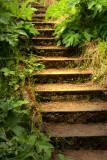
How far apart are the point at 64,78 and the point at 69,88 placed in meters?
0.37

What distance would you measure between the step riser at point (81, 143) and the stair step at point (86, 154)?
0.22 feet

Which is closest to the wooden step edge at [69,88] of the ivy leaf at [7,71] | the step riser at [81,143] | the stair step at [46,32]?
the ivy leaf at [7,71]

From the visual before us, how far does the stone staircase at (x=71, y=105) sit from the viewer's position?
118 inches

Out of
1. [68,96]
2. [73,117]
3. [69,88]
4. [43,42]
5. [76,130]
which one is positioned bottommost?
[76,130]

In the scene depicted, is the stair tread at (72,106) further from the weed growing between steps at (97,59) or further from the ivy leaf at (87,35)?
the ivy leaf at (87,35)

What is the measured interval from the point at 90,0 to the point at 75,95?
7.53 ft

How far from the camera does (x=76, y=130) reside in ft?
10.3

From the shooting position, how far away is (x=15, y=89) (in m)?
3.28

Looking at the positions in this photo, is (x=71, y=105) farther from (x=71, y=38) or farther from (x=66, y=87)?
(x=71, y=38)

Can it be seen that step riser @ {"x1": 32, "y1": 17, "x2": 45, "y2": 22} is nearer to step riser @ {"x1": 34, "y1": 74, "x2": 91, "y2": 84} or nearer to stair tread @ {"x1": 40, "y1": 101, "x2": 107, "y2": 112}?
step riser @ {"x1": 34, "y1": 74, "x2": 91, "y2": 84}

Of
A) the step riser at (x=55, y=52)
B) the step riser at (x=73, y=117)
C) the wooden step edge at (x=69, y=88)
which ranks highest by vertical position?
the step riser at (x=55, y=52)

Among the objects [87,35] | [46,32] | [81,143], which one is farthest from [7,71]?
[46,32]

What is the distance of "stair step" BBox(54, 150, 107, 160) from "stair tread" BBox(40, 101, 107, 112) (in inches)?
27.5

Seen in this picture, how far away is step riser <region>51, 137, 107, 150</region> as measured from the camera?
2.96 metres
